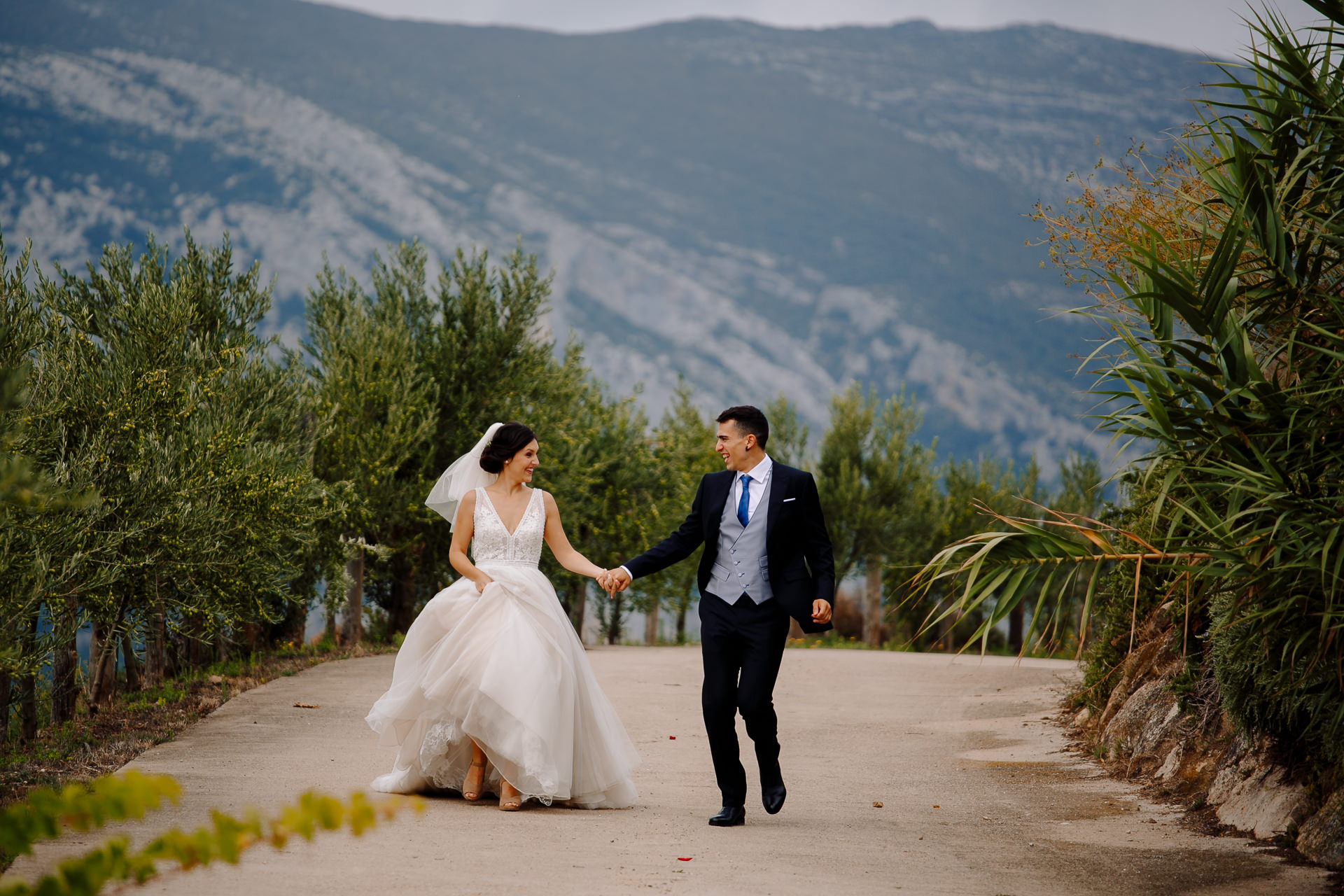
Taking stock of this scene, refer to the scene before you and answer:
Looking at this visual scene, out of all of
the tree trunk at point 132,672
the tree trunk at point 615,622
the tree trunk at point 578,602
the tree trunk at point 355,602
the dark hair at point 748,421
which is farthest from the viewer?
the tree trunk at point 615,622

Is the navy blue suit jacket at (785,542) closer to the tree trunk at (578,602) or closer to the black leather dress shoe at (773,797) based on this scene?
the black leather dress shoe at (773,797)

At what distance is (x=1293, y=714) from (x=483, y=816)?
439cm

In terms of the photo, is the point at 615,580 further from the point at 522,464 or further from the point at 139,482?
the point at 139,482

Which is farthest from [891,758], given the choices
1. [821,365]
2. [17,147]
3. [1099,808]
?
[17,147]

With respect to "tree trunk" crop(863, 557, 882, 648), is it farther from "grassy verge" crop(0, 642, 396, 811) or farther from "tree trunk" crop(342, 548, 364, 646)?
"grassy verge" crop(0, 642, 396, 811)

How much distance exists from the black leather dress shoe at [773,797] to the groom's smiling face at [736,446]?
1861 mm

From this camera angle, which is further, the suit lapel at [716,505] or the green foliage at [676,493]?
the green foliage at [676,493]

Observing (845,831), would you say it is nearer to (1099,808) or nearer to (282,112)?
(1099,808)

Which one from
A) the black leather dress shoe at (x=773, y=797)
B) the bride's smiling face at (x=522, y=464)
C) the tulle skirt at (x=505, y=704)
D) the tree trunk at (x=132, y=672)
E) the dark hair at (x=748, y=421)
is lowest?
the tree trunk at (x=132, y=672)

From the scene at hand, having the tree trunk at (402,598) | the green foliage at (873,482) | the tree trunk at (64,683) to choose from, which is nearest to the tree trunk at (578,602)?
the tree trunk at (402,598)

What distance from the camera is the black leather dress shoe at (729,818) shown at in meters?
6.23

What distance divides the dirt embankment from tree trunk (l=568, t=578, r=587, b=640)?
58.8ft

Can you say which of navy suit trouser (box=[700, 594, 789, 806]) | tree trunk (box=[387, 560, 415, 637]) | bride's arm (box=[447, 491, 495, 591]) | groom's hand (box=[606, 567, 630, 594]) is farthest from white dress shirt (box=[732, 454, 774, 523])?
tree trunk (box=[387, 560, 415, 637])

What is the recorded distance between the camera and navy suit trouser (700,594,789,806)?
624 centimetres
